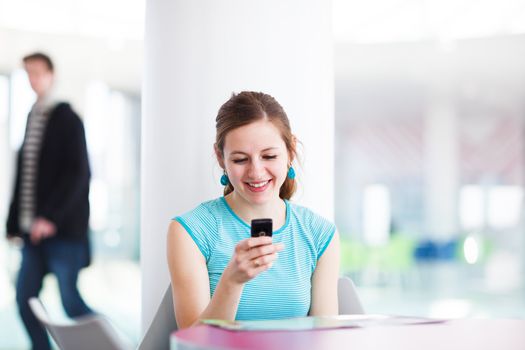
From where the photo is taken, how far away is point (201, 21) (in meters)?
2.63

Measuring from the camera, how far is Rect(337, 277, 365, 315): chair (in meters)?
2.34

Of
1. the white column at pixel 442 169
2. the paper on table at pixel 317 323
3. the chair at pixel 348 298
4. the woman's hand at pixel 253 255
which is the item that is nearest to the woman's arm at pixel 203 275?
the woman's hand at pixel 253 255

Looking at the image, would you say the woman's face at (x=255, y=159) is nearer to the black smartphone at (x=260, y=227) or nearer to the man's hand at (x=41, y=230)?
the black smartphone at (x=260, y=227)

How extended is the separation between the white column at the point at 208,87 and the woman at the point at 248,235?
1.20ft

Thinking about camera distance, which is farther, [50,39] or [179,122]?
[50,39]

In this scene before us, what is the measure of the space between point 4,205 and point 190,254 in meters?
6.32

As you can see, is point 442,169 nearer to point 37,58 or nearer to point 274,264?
point 37,58

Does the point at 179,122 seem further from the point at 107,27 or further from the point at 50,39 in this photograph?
the point at 107,27

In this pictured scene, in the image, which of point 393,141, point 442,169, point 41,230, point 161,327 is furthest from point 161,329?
point 393,141

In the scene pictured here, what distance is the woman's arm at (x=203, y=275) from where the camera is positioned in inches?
71.7

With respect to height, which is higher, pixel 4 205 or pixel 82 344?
pixel 4 205

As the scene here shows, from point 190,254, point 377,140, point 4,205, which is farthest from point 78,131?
point 377,140

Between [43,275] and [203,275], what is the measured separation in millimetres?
2519

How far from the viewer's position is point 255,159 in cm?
216
